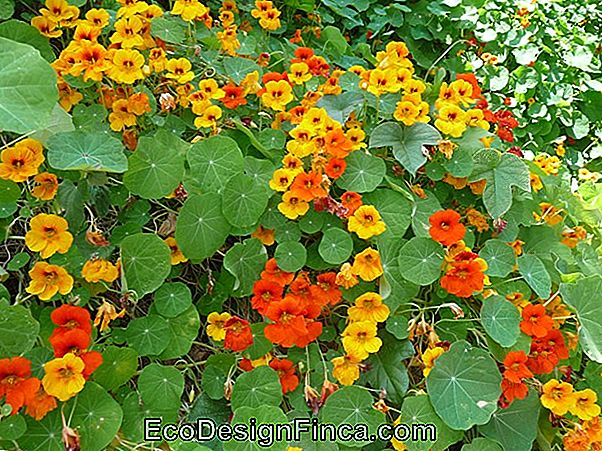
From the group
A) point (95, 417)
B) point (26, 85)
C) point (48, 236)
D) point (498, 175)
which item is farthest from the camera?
point (498, 175)

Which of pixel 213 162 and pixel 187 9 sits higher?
pixel 187 9

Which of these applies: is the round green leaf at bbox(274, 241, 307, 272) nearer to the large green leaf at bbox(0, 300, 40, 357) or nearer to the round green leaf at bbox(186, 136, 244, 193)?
the round green leaf at bbox(186, 136, 244, 193)

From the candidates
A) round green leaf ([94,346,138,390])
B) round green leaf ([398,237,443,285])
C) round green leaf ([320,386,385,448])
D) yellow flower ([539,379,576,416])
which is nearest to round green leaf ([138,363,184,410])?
round green leaf ([94,346,138,390])

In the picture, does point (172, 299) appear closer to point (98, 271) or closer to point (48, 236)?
point (98, 271)

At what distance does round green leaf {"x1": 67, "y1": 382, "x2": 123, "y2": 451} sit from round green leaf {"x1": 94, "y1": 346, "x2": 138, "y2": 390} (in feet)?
0.13

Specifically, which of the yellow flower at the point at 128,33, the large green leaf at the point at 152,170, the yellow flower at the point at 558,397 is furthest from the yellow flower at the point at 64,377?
the yellow flower at the point at 558,397

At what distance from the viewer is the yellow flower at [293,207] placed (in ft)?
4.27

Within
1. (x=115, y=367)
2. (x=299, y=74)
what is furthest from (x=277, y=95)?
(x=115, y=367)

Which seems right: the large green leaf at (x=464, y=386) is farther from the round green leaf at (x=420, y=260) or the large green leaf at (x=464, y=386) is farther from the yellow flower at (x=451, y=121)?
the yellow flower at (x=451, y=121)

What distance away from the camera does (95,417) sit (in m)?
1.10

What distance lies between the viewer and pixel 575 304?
4.39 ft

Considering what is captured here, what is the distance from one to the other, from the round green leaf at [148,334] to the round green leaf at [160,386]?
0.04m

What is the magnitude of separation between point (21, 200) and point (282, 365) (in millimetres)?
608

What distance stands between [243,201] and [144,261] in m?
0.22
